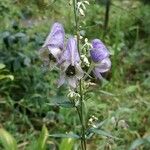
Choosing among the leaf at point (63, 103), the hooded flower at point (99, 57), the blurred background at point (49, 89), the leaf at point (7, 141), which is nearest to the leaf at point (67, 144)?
the blurred background at point (49, 89)

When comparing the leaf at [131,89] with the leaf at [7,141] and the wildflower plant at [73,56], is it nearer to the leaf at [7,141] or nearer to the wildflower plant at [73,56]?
the leaf at [7,141]

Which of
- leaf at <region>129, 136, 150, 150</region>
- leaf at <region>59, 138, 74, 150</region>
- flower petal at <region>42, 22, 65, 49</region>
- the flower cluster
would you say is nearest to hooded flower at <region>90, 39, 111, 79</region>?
the flower cluster

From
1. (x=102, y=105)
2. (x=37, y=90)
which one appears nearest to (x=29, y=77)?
(x=37, y=90)

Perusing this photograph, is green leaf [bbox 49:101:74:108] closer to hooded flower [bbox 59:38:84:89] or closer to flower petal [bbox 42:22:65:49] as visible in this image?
hooded flower [bbox 59:38:84:89]

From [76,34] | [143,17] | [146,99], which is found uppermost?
[76,34]

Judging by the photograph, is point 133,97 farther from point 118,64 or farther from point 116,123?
point 116,123
